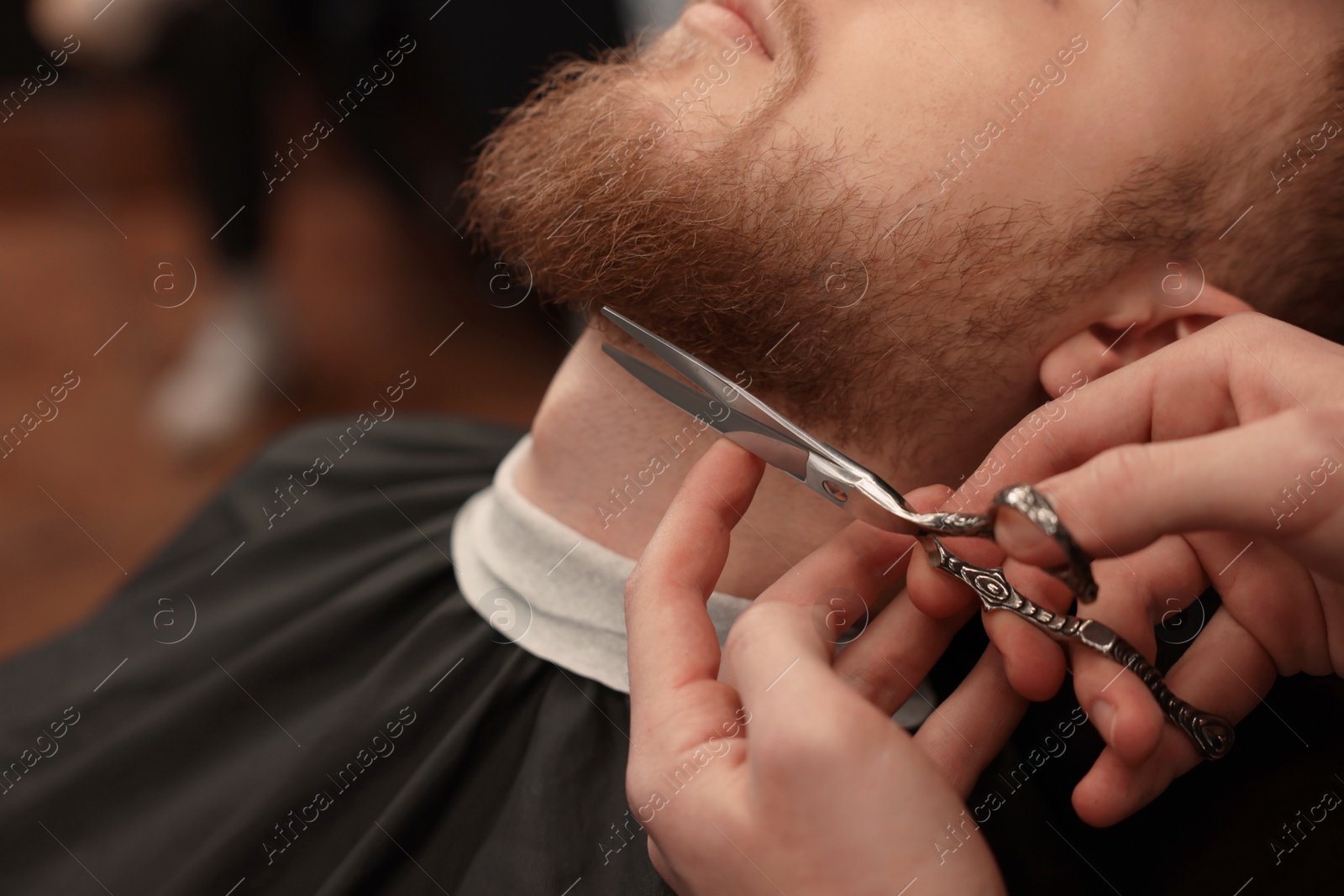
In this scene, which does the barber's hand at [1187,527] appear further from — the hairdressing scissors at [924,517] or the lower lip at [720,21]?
the lower lip at [720,21]

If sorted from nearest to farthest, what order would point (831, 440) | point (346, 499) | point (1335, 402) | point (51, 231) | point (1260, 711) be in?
point (1335, 402)
point (1260, 711)
point (831, 440)
point (346, 499)
point (51, 231)

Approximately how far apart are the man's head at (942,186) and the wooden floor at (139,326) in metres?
1.60

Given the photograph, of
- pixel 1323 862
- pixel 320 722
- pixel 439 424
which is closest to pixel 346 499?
pixel 439 424

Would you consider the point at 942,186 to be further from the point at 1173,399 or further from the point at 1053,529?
the point at 1053,529

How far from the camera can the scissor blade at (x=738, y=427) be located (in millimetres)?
626

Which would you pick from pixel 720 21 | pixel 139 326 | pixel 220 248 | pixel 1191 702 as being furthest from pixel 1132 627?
pixel 139 326

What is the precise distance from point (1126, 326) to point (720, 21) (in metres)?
0.43

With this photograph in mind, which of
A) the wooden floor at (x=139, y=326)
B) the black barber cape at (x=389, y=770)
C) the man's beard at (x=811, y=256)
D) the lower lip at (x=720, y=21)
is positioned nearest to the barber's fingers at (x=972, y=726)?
the black barber cape at (x=389, y=770)

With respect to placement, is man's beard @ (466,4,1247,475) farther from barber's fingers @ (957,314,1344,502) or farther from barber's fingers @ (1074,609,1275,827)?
barber's fingers @ (1074,609,1275,827)

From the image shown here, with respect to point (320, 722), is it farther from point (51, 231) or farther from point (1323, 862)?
point (51, 231)

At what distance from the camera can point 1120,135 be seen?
2.26 ft

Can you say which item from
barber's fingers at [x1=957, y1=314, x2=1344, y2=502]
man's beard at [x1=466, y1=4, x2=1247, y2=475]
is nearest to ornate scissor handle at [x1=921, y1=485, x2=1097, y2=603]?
barber's fingers at [x1=957, y1=314, x2=1344, y2=502]

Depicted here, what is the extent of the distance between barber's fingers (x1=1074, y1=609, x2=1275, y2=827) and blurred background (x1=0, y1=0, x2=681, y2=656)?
4.57 ft

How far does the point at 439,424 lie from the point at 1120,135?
1013mm
